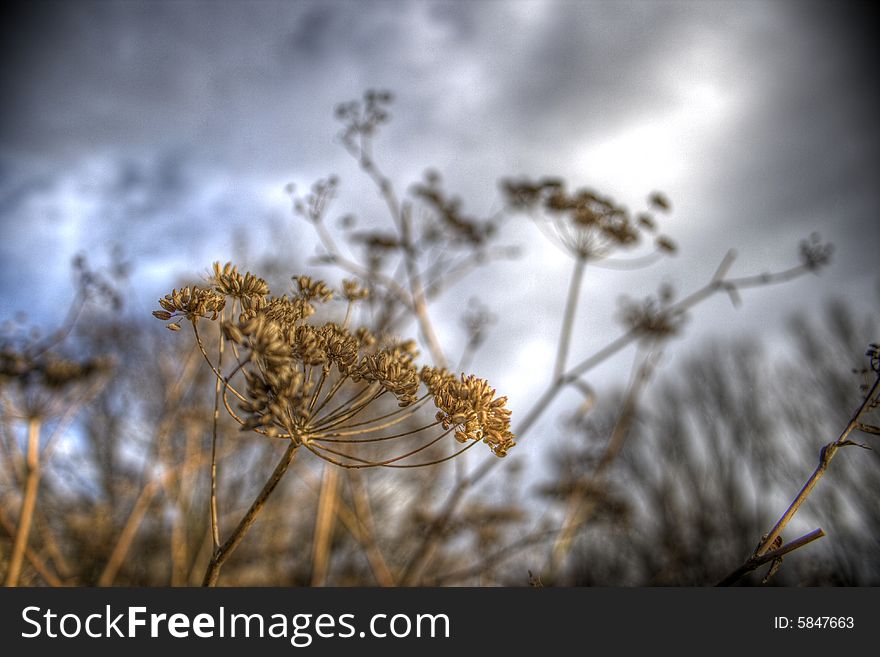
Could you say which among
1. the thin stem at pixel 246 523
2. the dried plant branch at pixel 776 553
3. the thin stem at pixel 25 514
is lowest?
the dried plant branch at pixel 776 553

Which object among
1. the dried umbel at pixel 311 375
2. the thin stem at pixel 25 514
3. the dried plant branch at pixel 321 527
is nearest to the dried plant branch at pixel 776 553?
the dried umbel at pixel 311 375

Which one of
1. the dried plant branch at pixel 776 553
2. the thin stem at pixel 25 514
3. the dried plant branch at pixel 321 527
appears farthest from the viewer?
the dried plant branch at pixel 321 527

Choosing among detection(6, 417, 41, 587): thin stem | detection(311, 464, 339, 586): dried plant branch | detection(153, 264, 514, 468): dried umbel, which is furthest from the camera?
detection(311, 464, 339, 586): dried plant branch

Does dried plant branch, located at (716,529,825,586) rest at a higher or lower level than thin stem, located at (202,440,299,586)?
lower

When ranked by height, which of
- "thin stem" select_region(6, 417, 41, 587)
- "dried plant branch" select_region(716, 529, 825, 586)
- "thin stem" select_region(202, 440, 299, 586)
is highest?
"thin stem" select_region(6, 417, 41, 587)

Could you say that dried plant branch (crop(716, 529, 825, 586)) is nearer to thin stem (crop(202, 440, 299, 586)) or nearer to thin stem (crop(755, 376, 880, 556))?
thin stem (crop(755, 376, 880, 556))

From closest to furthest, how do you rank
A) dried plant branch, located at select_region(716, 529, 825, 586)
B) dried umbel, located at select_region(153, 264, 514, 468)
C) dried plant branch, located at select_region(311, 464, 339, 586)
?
1. dried plant branch, located at select_region(716, 529, 825, 586)
2. dried umbel, located at select_region(153, 264, 514, 468)
3. dried plant branch, located at select_region(311, 464, 339, 586)

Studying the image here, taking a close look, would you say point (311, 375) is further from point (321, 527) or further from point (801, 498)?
point (321, 527)

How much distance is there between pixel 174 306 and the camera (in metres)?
1.72

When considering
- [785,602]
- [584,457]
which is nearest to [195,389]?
[584,457]

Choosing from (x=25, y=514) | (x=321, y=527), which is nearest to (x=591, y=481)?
(x=321, y=527)

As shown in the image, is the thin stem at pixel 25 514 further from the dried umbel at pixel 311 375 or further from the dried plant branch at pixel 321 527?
the dried umbel at pixel 311 375

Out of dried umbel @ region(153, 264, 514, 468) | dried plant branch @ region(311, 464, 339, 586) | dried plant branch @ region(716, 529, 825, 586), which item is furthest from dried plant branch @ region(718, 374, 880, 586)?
dried plant branch @ region(311, 464, 339, 586)

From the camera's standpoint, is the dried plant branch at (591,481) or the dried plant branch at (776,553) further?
the dried plant branch at (591,481)
